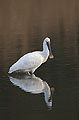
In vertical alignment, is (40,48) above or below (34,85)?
above

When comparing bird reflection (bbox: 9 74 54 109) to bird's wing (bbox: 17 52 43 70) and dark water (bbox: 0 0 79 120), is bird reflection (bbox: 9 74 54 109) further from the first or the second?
bird's wing (bbox: 17 52 43 70)

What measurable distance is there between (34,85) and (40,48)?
7564 millimetres

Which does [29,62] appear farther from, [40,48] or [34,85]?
[40,48]

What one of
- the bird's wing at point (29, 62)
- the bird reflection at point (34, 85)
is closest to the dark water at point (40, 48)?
the bird reflection at point (34, 85)

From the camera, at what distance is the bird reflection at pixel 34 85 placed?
12.7 m

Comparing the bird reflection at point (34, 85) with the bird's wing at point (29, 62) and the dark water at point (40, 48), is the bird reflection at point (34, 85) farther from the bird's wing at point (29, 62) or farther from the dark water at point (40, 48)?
the bird's wing at point (29, 62)

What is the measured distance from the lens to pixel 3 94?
12969 mm

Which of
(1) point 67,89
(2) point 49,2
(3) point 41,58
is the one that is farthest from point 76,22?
(1) point 67,89

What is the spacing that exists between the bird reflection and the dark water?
109 mm

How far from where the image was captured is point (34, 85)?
1402cm

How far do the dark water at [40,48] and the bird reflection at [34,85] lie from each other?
0.11 metres

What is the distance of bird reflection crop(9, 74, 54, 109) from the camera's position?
1273cm

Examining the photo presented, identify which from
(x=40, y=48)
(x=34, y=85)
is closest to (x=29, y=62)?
(x=34, y=85)

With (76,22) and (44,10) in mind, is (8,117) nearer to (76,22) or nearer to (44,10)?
(76,22)
